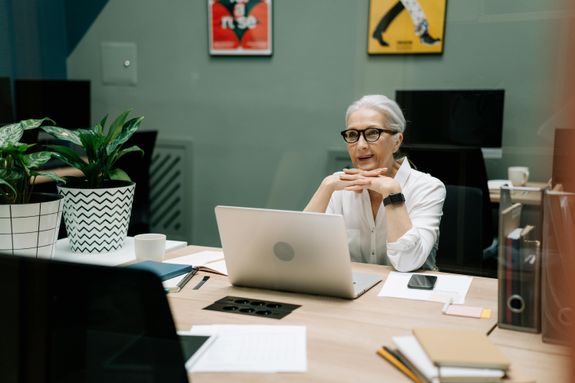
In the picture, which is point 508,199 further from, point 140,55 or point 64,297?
point 140,55

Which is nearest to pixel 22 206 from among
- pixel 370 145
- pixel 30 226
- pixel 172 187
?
pixel 30 226

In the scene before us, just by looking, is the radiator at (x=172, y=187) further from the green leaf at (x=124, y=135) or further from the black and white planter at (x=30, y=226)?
the black and white planter at (x=30, y=226)

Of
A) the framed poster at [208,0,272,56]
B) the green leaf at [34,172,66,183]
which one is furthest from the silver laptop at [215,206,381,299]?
the framed poster at [208,0,272,56]

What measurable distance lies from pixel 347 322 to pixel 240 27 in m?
2.99

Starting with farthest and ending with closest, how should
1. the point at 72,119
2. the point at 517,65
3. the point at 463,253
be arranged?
the point at 72,119, the point at 517,65, the point at 463,253

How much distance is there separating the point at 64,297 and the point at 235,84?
11.3 feet

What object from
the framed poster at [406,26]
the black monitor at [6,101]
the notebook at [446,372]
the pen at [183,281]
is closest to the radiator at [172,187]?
the black monitor at [6,101]

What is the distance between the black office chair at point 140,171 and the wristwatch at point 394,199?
1665mm

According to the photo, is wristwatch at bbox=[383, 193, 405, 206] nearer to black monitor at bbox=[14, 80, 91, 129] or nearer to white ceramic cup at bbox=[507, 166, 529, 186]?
white ceramic cup at bbox=[507, 166, 529, 186]

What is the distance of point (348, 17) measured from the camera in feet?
12.3

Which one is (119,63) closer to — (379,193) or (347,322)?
(379,193)

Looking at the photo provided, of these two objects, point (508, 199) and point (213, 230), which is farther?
point (213, 230)

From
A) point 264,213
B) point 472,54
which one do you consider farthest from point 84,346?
point 472,54

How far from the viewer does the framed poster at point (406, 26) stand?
356 centimetres
